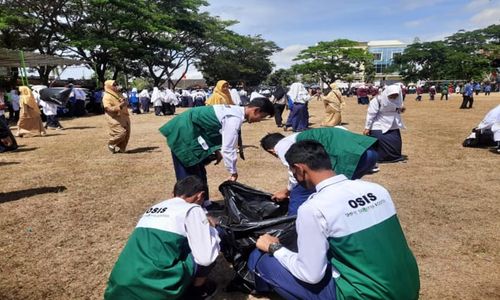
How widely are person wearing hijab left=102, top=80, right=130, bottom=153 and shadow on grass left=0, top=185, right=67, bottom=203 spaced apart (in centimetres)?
265

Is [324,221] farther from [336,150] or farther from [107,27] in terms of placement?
[107,27]

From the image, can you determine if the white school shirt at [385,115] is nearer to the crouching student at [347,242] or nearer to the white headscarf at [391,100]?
the white headscarf at [391,100]

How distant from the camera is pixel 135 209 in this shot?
496 cm

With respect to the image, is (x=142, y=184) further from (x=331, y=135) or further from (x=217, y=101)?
(x=331, y=135)

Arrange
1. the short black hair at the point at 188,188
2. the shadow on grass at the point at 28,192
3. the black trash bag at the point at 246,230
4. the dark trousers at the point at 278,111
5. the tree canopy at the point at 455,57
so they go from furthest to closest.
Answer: the tree canopy at the point at 455,57 → the dark trousers at the point at 278,111 → the shadow on grass at the point at 28,192 → the black trash bag at the point at 246,230 → the short black hair at the point at 188,188

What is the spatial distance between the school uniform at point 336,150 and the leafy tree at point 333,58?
170 ft

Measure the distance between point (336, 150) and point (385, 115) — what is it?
4.51 meters

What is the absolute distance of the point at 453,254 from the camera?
3639 mm

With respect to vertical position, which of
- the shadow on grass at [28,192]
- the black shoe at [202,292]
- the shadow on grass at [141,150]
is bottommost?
the shadow on grass at [141,150]

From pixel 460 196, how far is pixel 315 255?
4113mm

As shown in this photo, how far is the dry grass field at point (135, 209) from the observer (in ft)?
10.8

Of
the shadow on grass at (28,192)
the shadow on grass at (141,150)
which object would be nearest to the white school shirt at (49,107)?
the shadow on grass at (141,150)

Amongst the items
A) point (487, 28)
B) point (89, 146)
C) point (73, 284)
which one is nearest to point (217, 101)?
point (89, 146)

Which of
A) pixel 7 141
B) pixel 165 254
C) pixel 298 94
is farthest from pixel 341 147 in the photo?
pixel 298 94
